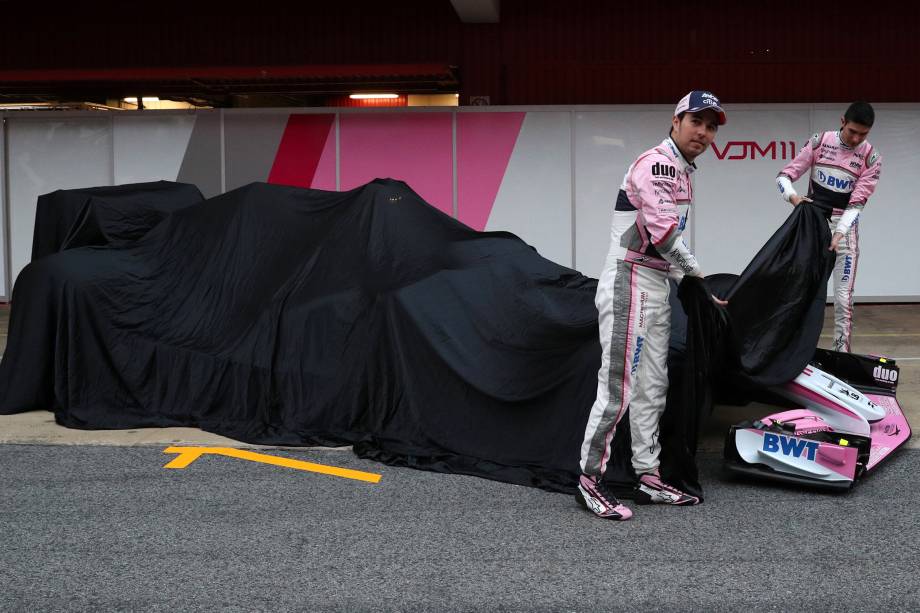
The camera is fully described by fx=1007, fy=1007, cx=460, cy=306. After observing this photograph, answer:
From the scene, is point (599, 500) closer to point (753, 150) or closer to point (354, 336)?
point (354, 336)

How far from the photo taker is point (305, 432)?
6117 millimetres

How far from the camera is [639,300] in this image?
480cm

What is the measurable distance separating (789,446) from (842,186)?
2864 mm

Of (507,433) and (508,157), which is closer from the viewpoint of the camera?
(507,433)

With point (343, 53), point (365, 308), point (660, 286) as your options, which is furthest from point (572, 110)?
point (660, 286)

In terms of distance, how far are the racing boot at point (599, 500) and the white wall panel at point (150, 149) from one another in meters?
9.29

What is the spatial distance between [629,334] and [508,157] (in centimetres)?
785

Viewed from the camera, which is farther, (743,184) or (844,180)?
(743,184)

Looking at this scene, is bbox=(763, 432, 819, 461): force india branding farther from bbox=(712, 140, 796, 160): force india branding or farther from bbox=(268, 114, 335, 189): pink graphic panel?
bbox=(268, 114, 335, 189): pink graphic panel

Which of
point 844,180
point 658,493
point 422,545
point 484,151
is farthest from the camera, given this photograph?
point 484,151

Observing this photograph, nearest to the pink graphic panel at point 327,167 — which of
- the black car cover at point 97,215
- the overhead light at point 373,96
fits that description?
the overhead light at point 373,96

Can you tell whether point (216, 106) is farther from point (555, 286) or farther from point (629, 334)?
point (629, 334)

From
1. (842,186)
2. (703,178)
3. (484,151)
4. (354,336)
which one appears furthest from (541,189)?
(354,336)

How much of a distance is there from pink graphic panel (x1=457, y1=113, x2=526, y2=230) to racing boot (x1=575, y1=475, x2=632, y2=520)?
780cm
